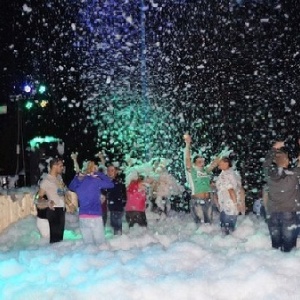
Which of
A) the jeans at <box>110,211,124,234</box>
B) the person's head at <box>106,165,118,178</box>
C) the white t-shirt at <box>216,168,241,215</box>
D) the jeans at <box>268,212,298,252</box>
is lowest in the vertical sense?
the jeans at <box>110,211,124,234</box>

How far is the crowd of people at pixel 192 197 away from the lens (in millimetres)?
6348

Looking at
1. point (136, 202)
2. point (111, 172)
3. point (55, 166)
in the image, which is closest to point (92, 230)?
point (55, 166)

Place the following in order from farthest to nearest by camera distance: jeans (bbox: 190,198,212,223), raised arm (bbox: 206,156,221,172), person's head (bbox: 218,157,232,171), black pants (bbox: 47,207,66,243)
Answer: jeans (bbox: 190,198,212,223)
raised arm (bbox: 206,156,221,172)
person's head (bbox: 218,157,232,171)
black pants (bbox: 47,207,66,243)

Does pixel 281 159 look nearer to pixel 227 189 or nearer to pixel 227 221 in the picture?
pixel 227 189

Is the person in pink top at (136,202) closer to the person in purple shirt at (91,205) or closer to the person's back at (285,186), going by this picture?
the person in purple shirt at (91,205)

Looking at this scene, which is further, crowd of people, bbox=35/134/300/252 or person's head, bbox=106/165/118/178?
person's head, bbox=106/165/118/178

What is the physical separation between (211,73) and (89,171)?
2242 centimetres

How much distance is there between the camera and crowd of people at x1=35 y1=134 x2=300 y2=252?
250 inches

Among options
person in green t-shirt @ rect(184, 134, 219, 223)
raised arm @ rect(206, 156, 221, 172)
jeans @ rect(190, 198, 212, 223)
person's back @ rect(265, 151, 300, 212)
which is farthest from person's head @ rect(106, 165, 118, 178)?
person's back @ rect(265, 151, 300, 212)

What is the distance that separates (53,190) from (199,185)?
2819 millimetres

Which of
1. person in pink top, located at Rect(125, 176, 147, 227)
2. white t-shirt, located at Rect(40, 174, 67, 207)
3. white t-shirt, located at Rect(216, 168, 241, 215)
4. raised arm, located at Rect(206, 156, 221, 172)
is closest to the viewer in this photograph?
white t-shirt, located at Rect(40, 174, 67, 207)

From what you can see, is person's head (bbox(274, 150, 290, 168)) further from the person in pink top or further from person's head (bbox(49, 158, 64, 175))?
the person in pink top

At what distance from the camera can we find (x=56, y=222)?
7.57 meters

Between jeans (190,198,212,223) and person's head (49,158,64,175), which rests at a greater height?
person's head (49,158,64,175)
